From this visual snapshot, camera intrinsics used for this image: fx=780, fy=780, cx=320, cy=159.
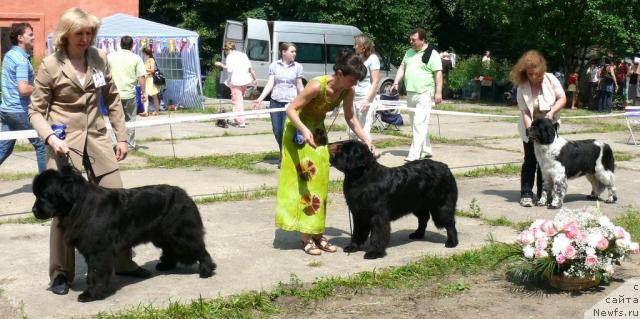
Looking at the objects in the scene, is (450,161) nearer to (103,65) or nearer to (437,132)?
(437,132)

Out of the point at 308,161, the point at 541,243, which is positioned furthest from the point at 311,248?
the point at 541,243

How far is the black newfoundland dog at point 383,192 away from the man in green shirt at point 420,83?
200 inches

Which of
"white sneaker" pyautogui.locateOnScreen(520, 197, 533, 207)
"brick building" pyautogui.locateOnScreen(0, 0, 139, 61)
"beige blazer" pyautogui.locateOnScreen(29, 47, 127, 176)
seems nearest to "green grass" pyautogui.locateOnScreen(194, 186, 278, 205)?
"white sneaker" pyautogui.locateOnScreen(520, 197, 533, 207)

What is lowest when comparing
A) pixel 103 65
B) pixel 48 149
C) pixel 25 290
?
pixel 25 290

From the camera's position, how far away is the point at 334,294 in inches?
220

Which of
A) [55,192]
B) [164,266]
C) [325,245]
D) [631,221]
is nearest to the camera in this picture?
[55,192]

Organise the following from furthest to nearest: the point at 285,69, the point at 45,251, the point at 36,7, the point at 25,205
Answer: the point at 36,7 → the point at 285,69 → the point at 25,205 → the point at 45,251

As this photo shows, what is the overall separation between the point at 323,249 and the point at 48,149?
2.48m

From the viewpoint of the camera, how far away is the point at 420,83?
464 inches

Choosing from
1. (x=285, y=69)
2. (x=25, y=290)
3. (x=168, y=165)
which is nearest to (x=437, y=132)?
(x=285, y=69)

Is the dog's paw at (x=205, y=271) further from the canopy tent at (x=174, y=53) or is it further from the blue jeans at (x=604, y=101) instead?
the blue jeans at (x=604, y=101)

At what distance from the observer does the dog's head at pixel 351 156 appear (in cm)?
625

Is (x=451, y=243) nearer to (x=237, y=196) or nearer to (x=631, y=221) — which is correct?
(x=631, y=221)

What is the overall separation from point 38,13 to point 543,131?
2362 centimetres
